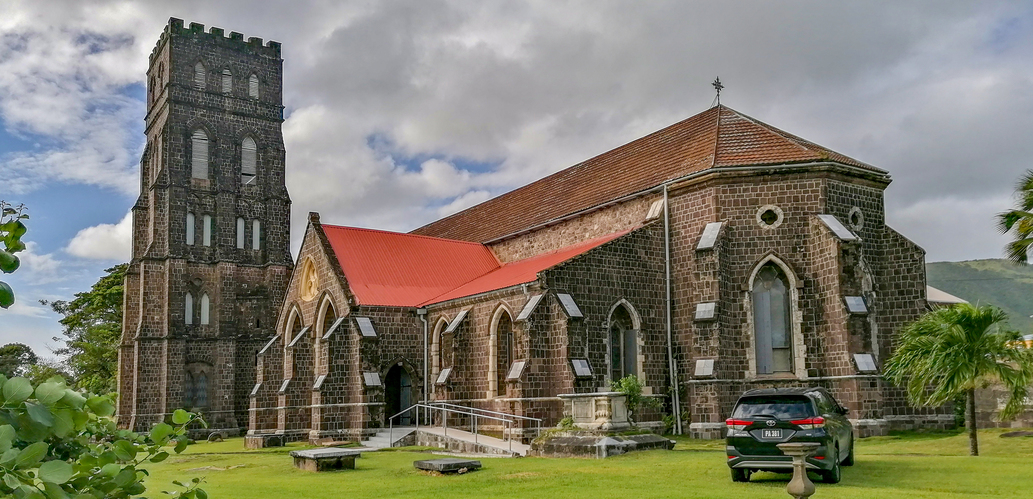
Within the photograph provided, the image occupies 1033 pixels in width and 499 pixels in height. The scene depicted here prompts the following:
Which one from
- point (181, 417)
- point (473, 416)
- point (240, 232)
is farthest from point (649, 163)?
point (181, 417)

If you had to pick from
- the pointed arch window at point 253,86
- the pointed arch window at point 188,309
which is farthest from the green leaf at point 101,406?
the pointed arch window at point 253,86

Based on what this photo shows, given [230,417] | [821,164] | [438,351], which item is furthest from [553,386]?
[230,417]

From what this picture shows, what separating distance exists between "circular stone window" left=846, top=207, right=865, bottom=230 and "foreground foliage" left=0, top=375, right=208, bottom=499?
24920 millimetres

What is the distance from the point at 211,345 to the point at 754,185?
28.7 meters

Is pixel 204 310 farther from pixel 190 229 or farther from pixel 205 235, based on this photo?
pixel 190 229

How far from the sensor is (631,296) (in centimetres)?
2636

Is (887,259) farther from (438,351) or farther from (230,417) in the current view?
(230,417)

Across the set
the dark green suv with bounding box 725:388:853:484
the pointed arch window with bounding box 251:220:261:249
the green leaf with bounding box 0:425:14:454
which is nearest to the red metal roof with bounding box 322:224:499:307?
the pointed arch window with bounding box 251:220:261:249

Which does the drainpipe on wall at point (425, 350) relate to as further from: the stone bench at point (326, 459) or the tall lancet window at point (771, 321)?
the stone bench at point (326, 459)

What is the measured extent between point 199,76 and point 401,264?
59.8ft

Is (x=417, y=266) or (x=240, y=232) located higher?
(x=240, y=232)

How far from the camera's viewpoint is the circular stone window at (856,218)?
2564cm

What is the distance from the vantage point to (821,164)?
2495 centimetres

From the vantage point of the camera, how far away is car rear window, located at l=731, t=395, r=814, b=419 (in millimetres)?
13336
